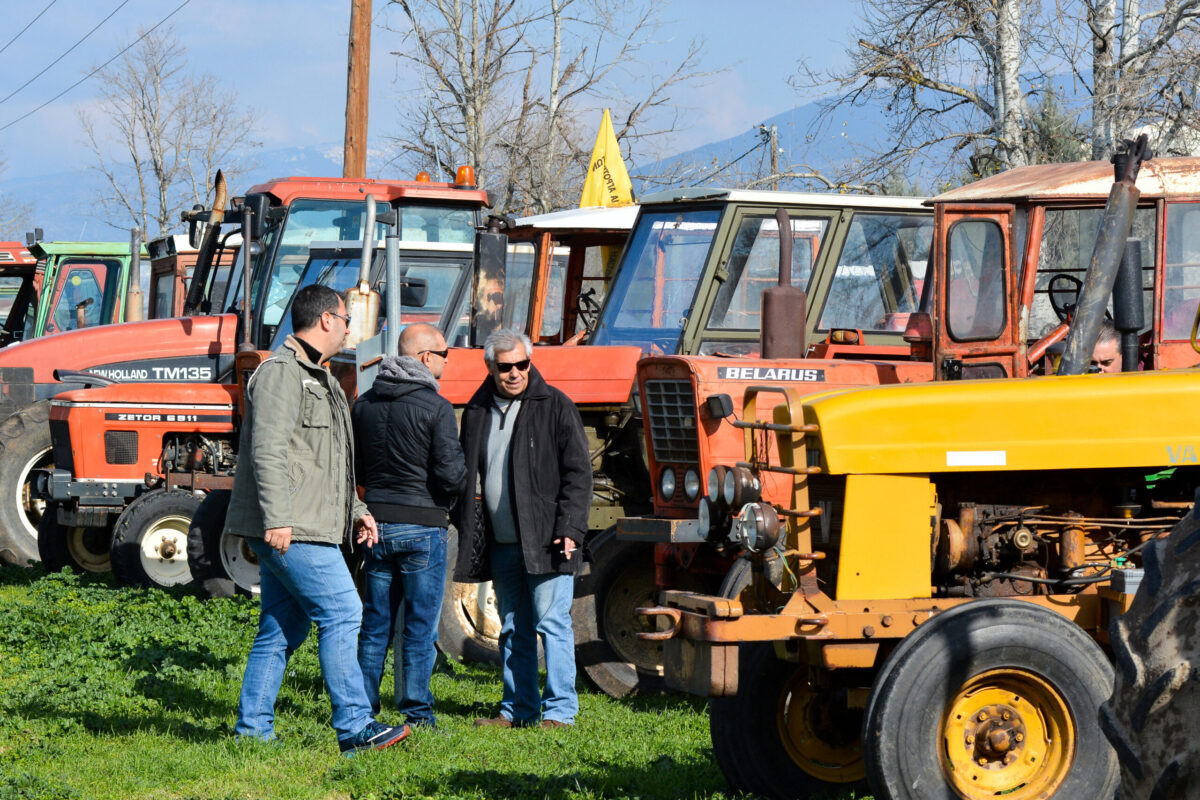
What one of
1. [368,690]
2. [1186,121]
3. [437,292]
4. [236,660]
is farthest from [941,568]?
[1186,121]

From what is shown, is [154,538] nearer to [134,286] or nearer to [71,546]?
[71,546]

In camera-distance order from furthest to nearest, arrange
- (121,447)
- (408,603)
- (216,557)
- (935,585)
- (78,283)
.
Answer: (78,283) < (121,447) < (216,557) < (408,603) < (935,585)

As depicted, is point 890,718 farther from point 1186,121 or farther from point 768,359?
point 1186,121

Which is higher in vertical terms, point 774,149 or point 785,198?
point 774,149

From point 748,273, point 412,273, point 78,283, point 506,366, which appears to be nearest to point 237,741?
point 506,366

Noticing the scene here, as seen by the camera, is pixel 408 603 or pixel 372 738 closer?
pixel 372 738

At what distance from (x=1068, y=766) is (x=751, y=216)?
164 inches

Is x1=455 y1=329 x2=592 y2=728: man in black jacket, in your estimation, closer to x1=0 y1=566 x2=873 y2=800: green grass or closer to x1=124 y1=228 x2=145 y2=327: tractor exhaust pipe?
x1=0 y1=566 x2=873 y2=800: green grass

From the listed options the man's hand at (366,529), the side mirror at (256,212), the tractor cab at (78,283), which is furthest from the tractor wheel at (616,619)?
the tractor cab at (78,283)

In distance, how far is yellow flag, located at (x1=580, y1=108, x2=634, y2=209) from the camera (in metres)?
13.2

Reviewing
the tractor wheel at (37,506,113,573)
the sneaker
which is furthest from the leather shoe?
the tractor wheel at (37,506,113,573)

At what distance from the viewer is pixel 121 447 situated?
1202cm

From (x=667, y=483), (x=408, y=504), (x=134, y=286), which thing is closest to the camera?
(x=408, y=504)

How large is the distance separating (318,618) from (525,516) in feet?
3.86
